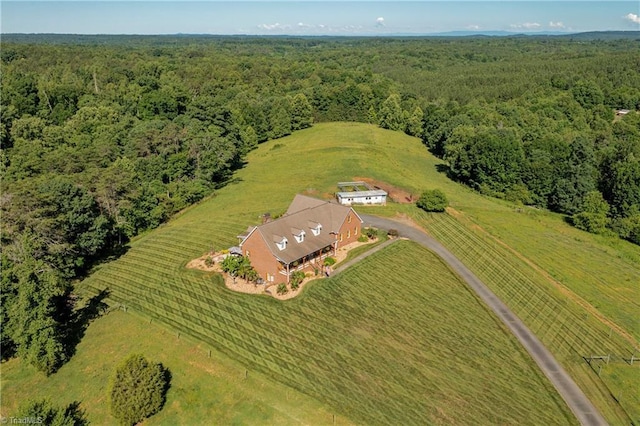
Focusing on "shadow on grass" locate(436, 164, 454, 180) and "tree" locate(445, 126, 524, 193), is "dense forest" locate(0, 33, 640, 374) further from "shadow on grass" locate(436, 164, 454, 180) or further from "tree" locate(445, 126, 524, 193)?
"shadow on grass" locate(436, 164, 454, 180)

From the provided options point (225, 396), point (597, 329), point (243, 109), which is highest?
point (243, 109)

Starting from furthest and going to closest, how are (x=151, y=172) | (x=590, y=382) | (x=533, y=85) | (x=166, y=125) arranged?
(x=533, y=85), (x=166, y=125), (x=151, y=172), (x=590, y=382)

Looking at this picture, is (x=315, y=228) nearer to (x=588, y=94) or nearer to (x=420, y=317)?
(x=420, y=317)

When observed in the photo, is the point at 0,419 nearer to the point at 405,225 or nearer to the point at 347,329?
the point at 347,329

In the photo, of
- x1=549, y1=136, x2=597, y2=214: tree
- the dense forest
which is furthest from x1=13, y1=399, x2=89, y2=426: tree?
x1=549, y1=136, x2=597, y2=214: tree

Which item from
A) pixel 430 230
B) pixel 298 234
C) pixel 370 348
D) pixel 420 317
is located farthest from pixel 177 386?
pixel 430 230

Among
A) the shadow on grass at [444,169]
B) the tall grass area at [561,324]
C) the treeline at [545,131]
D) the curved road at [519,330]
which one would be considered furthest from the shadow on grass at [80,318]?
the shadow on grass at [444,169]

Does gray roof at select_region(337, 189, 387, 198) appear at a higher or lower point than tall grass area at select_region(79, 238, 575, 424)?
higher

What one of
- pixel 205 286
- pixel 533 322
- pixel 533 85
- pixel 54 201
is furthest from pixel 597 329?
pixel 533 85
